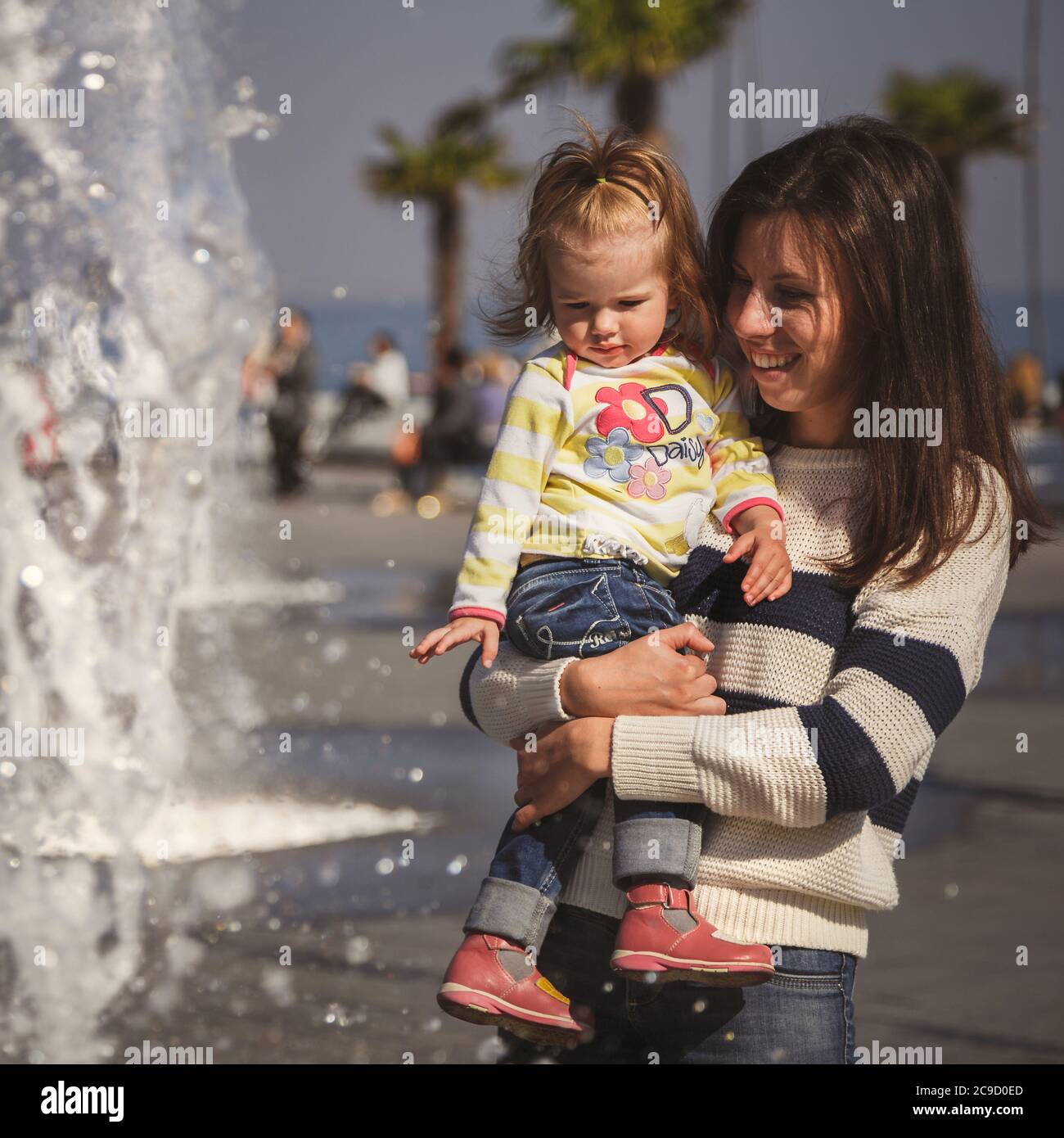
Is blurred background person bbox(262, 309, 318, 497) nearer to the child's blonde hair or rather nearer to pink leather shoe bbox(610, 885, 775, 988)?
the child's blonde hair

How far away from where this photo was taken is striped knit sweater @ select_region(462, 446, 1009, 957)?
198 centimetres

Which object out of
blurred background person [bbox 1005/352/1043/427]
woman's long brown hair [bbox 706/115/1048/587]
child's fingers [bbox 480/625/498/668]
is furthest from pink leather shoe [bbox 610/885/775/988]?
blurred background person [bbox 1005/352/1043/427]

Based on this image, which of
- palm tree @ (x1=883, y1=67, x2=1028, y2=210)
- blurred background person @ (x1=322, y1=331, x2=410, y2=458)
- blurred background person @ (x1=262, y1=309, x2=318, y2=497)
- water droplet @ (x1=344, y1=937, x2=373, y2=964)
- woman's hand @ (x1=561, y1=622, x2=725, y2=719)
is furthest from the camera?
palm tree @ (x1=883, y1=67, x2=1028, y2=210)

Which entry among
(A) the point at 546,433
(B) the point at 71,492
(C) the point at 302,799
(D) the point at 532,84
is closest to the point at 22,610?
(B) the point at 71,492

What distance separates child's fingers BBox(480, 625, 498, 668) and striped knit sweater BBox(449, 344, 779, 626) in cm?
2

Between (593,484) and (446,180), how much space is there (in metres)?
34.4

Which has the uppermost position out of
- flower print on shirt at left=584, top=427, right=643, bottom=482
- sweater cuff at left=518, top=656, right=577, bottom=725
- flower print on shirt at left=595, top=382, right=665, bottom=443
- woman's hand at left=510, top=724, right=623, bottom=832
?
flower print on shirt at left=595, top=382, right=665, bottom=443

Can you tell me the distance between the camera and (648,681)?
2086 millimetres

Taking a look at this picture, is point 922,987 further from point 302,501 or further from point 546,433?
point 302,501

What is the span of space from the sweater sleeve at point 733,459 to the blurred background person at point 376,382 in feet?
60.1

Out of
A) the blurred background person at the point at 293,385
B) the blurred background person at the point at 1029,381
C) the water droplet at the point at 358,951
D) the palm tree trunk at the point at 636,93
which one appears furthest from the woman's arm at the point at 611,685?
the palm tree trunk at the point at 636,93

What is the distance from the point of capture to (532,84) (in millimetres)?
24922

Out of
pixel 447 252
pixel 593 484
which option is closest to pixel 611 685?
pixel 593 484

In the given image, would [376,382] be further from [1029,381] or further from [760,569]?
[760,569]
